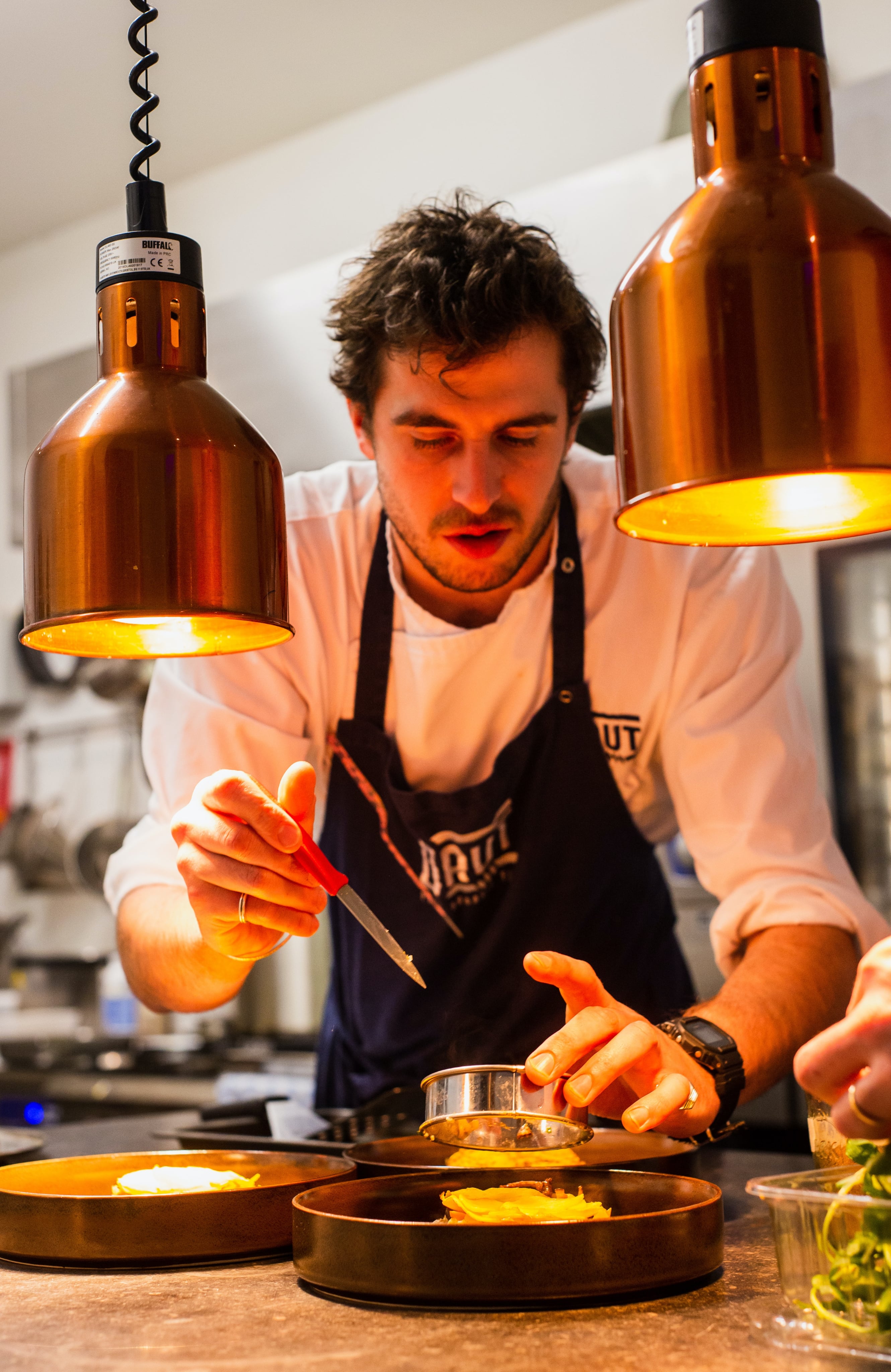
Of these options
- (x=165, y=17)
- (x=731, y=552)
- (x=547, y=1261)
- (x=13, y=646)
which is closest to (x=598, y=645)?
(x=731, y=552)

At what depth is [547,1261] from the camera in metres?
0.82

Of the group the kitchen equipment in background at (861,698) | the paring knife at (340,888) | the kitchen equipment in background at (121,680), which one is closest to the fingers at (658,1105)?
the paring knife at (340,888)

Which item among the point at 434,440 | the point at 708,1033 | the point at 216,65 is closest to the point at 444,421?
the point at 434,440

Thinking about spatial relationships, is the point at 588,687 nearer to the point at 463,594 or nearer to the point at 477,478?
the point at 463,594

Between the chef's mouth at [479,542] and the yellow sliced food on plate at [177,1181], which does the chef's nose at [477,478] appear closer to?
the chef's mouth at [479,542]

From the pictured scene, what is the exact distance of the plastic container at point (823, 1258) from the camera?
71cm

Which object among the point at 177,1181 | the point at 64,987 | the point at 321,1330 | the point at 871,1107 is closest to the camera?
the point at 871,1107

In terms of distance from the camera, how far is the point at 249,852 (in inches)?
45.4

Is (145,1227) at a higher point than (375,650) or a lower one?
lower

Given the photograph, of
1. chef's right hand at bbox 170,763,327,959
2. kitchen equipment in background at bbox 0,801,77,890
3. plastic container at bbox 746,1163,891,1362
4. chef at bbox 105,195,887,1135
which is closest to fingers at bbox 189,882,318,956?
chef's right hand at bbox 170,763,327,959

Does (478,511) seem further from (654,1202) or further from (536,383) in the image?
(654,1202)

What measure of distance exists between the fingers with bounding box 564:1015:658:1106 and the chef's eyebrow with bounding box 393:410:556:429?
745 mm

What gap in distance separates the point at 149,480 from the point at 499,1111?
0.54 m

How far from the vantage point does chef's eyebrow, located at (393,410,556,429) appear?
153 cm
